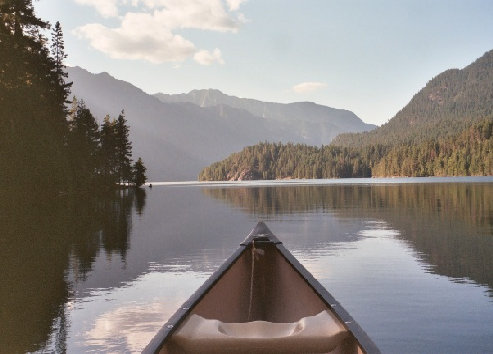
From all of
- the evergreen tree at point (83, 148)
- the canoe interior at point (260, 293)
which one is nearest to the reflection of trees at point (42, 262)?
the canoe interior at point (260, 293)

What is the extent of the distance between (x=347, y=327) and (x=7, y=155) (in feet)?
133

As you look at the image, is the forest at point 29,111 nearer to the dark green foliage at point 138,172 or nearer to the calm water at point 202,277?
the calm water at point 202,277

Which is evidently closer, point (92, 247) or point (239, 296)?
point (239, 296)

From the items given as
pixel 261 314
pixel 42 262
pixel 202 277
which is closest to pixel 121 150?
pixel 42 262

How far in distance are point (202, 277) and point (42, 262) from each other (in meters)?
7.14

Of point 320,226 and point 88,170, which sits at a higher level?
point 88,170

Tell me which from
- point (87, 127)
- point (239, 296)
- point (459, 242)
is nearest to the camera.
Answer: point (239, 296)

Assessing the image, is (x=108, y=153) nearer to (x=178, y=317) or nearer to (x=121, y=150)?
(x=121, y=150)

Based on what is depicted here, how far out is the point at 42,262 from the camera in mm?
19734

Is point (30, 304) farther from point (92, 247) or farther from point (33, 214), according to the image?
point (33, 214)

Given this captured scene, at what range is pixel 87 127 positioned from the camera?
8750 centimetres

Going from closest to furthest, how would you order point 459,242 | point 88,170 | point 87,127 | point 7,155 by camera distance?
point 459,242 → point 7,155 → point 88,170 → point 87,127

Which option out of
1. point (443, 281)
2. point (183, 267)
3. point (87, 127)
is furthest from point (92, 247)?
point (87, 127)

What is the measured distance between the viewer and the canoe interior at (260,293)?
8.46m
